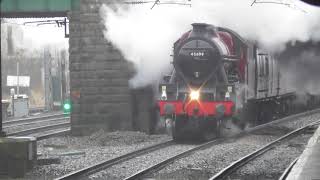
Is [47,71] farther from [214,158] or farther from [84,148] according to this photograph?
[214,158]

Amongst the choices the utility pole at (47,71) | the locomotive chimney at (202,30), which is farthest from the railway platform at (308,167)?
the utility pole at (47,71)

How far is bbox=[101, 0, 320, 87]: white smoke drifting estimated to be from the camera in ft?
50.1

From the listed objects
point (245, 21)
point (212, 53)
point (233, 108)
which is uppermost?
point (245, 21)

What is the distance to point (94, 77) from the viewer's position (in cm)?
1664

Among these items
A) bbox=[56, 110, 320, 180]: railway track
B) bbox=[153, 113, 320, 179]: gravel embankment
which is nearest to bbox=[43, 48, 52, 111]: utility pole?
bbox=[153, 113, 320, 179]: gravel embankment

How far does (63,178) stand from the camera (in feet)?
28.9

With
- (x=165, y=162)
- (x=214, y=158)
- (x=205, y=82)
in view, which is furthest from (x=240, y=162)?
(x=205, y=82)

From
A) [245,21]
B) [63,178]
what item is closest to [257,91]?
[245,21]

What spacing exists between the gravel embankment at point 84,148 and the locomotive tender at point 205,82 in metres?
0.99

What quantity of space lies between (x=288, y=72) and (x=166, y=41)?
7.67m

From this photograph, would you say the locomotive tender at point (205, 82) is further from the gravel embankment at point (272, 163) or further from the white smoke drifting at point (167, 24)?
the gravel embankment at point (272, 163)

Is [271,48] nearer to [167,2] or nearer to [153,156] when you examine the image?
[167,2]

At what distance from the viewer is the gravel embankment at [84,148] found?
10.2 metres

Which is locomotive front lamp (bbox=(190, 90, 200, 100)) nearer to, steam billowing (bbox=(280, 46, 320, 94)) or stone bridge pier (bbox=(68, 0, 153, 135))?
stone bridge pier (bbox=(68, 0, 153, 135))
